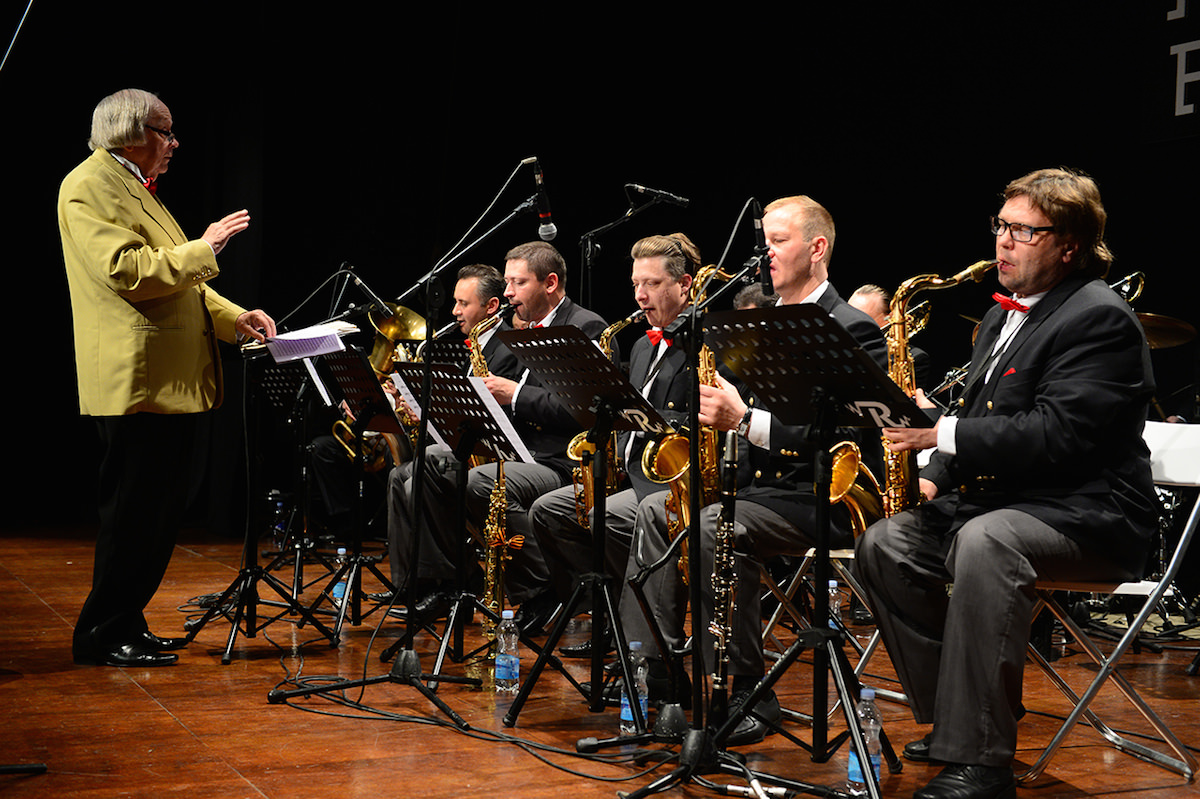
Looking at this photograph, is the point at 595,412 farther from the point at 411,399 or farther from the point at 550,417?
the point at 550,417

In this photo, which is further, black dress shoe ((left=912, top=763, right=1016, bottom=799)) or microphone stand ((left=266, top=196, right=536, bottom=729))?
microphone stand ((left=266, top=196, right=536, bottom=729))

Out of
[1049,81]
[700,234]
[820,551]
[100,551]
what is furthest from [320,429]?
[820,551]

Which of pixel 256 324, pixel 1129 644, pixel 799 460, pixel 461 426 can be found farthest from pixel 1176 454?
pixel 256 324

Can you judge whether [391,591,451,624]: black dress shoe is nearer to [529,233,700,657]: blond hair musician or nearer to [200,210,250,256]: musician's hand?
[529,233,700,657]: blond hair musician

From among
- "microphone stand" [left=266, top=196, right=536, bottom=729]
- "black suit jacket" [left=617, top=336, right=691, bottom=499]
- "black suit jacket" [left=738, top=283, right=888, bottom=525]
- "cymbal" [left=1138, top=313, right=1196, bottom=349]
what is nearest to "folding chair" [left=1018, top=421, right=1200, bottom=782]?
"black suit jacket" [left=738, top=283, right=888, bottom=525]

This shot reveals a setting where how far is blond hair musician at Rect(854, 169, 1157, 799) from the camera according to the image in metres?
2.57

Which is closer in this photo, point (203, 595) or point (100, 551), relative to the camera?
point (100, 551)

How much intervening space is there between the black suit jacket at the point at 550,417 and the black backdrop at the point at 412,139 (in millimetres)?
2333

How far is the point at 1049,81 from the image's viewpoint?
19.0ft

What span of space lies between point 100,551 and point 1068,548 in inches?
129

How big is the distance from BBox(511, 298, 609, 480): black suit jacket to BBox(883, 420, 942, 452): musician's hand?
1948 millimetres

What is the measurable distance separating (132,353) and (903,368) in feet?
8.71

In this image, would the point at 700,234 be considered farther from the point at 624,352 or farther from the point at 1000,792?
the point at 1000,792

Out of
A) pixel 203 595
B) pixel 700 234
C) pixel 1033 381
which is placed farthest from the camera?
pixel 700 234
